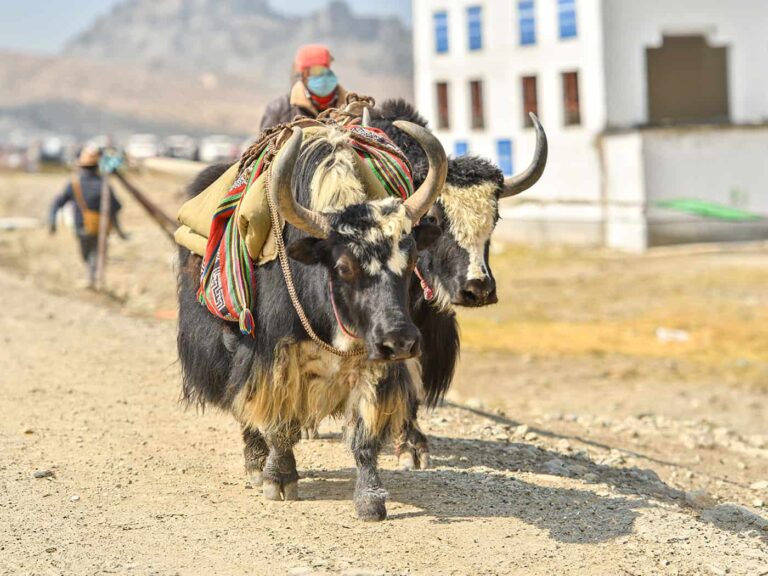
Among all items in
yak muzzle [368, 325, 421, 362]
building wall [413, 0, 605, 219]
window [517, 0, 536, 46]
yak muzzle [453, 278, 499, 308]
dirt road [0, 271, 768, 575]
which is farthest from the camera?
window [517, 0, 536, 46]

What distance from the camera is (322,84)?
20.0 feet

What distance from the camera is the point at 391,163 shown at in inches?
187

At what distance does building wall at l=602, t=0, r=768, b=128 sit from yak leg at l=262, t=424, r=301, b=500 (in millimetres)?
17608

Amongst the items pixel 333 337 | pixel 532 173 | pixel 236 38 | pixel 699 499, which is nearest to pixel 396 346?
pixel 333 337

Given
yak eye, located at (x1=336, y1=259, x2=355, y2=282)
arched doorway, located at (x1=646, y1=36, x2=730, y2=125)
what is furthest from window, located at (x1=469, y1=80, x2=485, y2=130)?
yak eye, located at (x1=336, y1=259, x2=355, y2=282)

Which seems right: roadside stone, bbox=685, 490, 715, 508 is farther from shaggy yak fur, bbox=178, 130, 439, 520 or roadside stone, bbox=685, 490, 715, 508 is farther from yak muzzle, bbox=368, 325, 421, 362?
yak muzzle, bbox=368, 325, 421, 362

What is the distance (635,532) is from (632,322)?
9133 mm

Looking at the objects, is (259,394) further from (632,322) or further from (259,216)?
(632,322)

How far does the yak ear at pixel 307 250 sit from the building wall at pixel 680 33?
17.9 m

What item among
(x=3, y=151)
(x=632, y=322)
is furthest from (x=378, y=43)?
(x=632, y=322)

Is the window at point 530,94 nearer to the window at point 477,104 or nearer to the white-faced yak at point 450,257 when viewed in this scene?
the window at point 477,104

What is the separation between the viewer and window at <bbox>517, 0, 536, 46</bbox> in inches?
896

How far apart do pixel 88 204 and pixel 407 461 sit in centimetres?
784

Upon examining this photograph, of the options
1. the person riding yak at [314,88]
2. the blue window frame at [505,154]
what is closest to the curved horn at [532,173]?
the person riding yak at [314,88]
